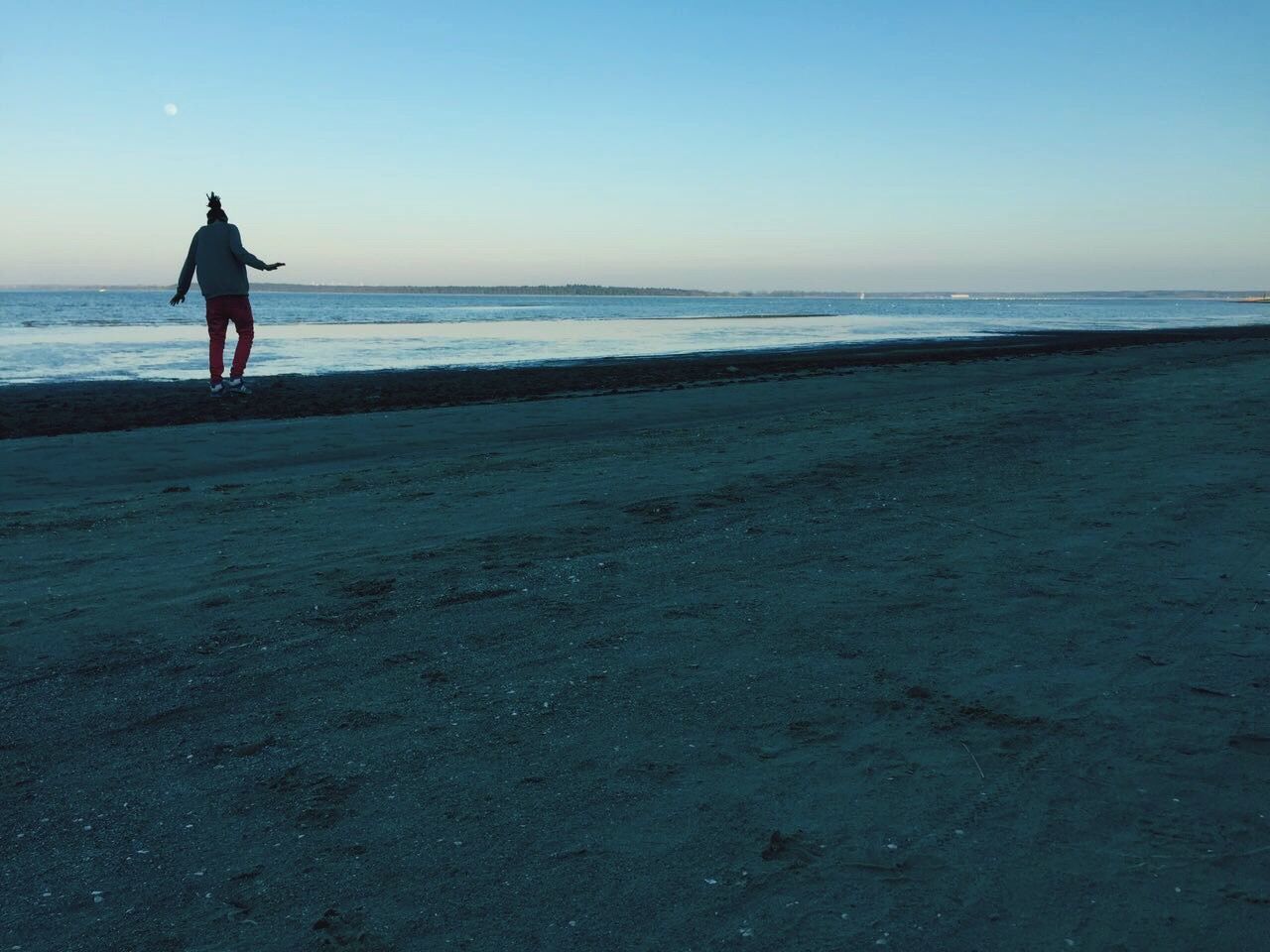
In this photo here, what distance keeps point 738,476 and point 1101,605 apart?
10.5ft

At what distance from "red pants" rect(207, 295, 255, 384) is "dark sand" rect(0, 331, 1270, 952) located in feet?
20.5

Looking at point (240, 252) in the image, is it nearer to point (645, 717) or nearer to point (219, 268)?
point (219, 268)

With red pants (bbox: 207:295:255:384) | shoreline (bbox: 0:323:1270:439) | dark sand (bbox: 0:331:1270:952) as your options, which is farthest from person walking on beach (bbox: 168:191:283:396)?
dark sand (bbox: 0:331:1270:952)

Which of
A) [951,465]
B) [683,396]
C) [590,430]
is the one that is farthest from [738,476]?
[683,396]

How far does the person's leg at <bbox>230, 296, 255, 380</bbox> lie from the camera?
12406 mm

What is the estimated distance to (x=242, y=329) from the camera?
1280cm

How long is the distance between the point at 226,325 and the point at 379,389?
2822 mm

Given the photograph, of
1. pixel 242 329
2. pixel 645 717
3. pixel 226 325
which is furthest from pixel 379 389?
pixel 645 717

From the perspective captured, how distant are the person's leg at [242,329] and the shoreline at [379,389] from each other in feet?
1.54

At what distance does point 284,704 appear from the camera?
310 centimetres

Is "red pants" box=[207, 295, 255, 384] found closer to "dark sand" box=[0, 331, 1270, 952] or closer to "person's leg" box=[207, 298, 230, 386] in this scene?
"person's leg" box=[207, 298, 230, 386]

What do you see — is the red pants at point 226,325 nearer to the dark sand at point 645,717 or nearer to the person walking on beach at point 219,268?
the person walking on beach at point 219,268

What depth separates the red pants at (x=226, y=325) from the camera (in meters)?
12.3

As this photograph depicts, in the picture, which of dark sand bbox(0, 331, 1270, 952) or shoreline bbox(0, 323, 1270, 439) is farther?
shoreline bbox(0, 323, 1270, 439)
